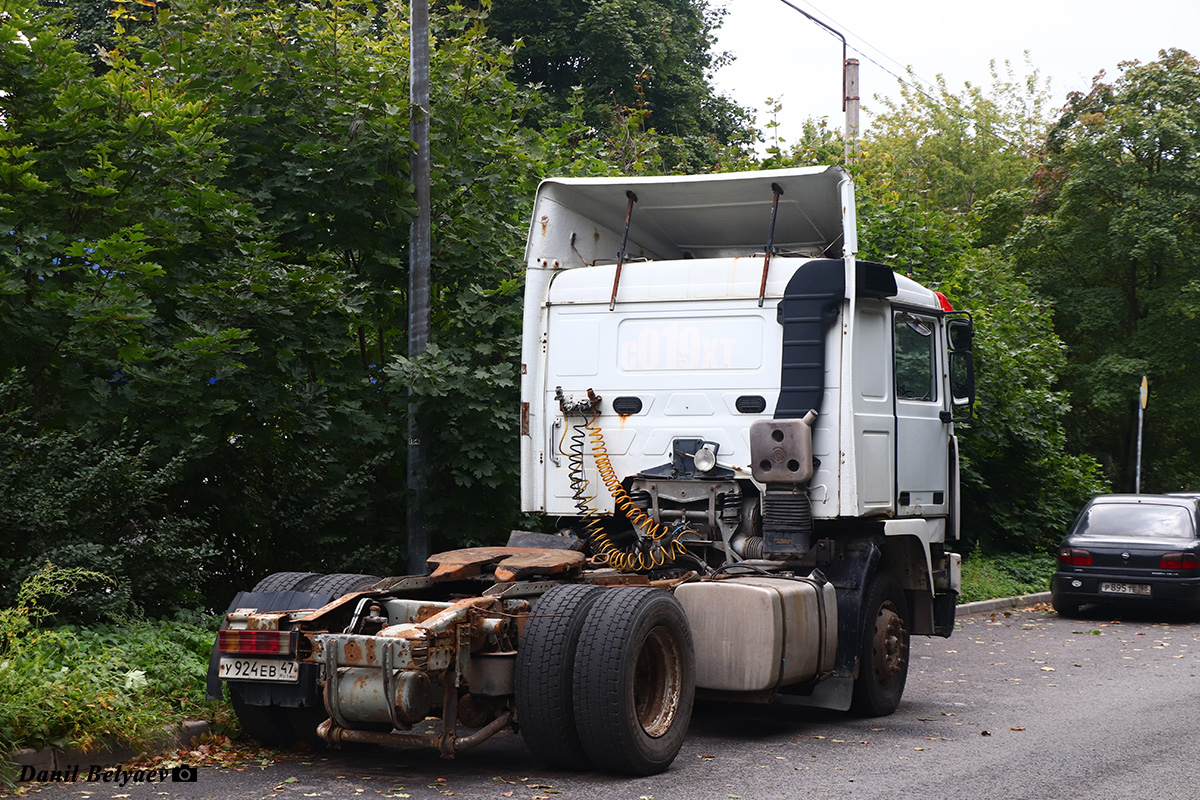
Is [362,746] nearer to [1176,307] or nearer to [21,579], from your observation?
[21,579]

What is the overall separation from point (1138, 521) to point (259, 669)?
12.6 metres

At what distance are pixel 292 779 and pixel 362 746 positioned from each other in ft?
3.14

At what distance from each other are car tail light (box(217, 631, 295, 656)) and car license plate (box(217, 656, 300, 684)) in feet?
0.15

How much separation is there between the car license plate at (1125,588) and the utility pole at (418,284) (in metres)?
8.94

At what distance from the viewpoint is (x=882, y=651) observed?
846 cm

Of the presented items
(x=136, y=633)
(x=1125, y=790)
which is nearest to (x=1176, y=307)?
(x=1125, y=790)

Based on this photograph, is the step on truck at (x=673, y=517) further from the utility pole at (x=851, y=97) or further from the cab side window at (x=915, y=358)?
the utility pole at (x=851, y=97)

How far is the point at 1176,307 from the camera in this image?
2653 cm

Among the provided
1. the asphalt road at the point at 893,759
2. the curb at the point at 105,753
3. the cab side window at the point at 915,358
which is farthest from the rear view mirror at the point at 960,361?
the curb at the point at 105,753

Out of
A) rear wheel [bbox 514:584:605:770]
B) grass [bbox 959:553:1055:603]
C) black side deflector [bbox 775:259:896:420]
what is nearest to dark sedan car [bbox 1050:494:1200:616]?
grass [bbox 959:553:1055:603]

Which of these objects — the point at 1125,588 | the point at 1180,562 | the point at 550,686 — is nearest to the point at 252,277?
the point at 550,686

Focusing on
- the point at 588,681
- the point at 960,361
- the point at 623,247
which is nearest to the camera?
the point at 588,681

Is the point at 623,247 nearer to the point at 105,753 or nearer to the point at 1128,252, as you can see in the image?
the point at 105,753

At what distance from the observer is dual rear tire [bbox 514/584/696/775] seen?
607 centimetres
